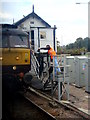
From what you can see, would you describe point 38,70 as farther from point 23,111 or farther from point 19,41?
point 23,111

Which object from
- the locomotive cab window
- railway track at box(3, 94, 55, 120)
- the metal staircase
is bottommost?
railway track at box(3, 94, 55, 120)

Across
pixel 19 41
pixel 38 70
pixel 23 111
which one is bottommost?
pixel 23 111

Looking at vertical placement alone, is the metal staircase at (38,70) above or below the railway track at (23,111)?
above

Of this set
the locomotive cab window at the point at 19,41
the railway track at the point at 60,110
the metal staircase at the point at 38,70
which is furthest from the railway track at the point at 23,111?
the locomotive cab window at the point at 19,41

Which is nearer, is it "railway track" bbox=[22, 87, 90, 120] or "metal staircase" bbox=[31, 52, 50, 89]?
"railway track" bbox=[22, 87, 90, 120]

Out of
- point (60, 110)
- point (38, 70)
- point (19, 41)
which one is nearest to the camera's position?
point (60, 110)

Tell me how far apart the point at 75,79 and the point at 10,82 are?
5161 mm

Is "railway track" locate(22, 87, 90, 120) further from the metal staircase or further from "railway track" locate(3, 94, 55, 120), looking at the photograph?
the metal staircase

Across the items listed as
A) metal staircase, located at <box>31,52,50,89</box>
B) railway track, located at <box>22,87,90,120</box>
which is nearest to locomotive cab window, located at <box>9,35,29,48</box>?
metal staircase, located at <box>31,52,50,89</box>

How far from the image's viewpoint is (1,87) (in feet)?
24.7

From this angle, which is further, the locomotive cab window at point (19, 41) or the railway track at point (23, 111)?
the locomotive cab window at point (19, 41)

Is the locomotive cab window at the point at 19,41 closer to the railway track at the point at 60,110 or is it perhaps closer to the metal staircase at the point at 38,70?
the metal staircase at the point at 38,70

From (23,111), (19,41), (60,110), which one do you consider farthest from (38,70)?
(60,110)

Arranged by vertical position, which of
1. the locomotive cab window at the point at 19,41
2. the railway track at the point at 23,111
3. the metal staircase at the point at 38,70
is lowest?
the railway track at the point at 23,111
